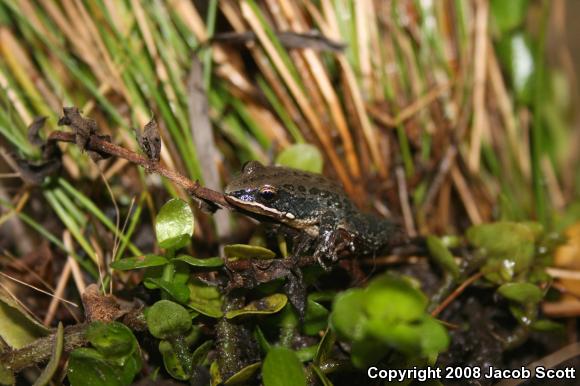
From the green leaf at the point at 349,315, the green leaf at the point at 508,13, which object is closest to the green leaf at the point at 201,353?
the green leaf at the point at 349,315

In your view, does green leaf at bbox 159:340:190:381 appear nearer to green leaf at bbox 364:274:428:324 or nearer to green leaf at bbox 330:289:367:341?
green leaf at bbox 330:289:367:341

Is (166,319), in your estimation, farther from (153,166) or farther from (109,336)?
(153,166)

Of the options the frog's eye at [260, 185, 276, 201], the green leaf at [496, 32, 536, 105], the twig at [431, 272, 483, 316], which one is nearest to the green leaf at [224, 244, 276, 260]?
the frog's eye at [260, 185, 276, 201]

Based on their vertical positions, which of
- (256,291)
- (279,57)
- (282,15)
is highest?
(282,15)

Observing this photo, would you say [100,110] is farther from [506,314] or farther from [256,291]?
[506,314]

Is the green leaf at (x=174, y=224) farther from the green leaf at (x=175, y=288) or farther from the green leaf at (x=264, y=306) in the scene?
the green leaf at (x=264, y=306)

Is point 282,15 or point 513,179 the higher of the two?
point 282,15

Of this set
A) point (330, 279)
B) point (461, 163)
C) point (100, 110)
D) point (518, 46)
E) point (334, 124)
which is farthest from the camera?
point (518, 46)

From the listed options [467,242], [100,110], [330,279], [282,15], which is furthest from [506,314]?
[100,110]
